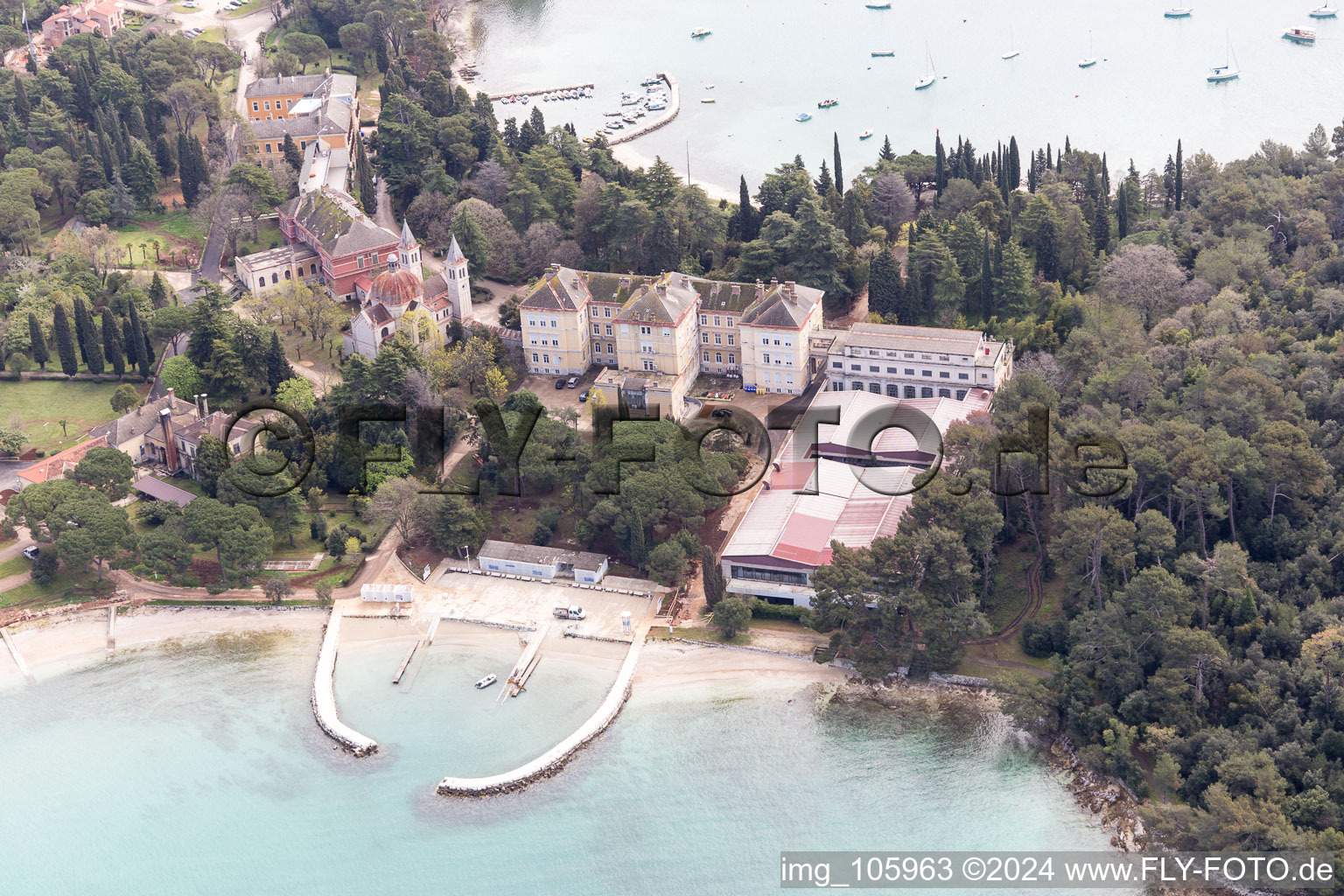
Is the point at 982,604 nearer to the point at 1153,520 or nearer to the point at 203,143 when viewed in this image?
the point at 1153,520

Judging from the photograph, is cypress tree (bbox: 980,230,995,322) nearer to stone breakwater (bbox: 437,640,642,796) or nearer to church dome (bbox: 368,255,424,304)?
church dome (bbox: 368,255,424,304)

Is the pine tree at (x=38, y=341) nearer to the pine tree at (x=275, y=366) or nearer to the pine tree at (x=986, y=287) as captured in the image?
the pine tree at (x=275, y=366)

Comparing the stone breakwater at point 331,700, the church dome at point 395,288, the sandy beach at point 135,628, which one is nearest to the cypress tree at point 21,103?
the church dome at point 395,288

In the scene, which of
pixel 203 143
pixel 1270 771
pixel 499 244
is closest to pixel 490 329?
pixel 499 244

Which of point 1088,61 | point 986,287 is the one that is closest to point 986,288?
point 986,287

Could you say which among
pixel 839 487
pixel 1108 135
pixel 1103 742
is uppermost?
pixel 1108 135

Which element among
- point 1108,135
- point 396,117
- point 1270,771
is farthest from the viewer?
point 1108,135

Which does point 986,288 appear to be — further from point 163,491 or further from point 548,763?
point 163,491
